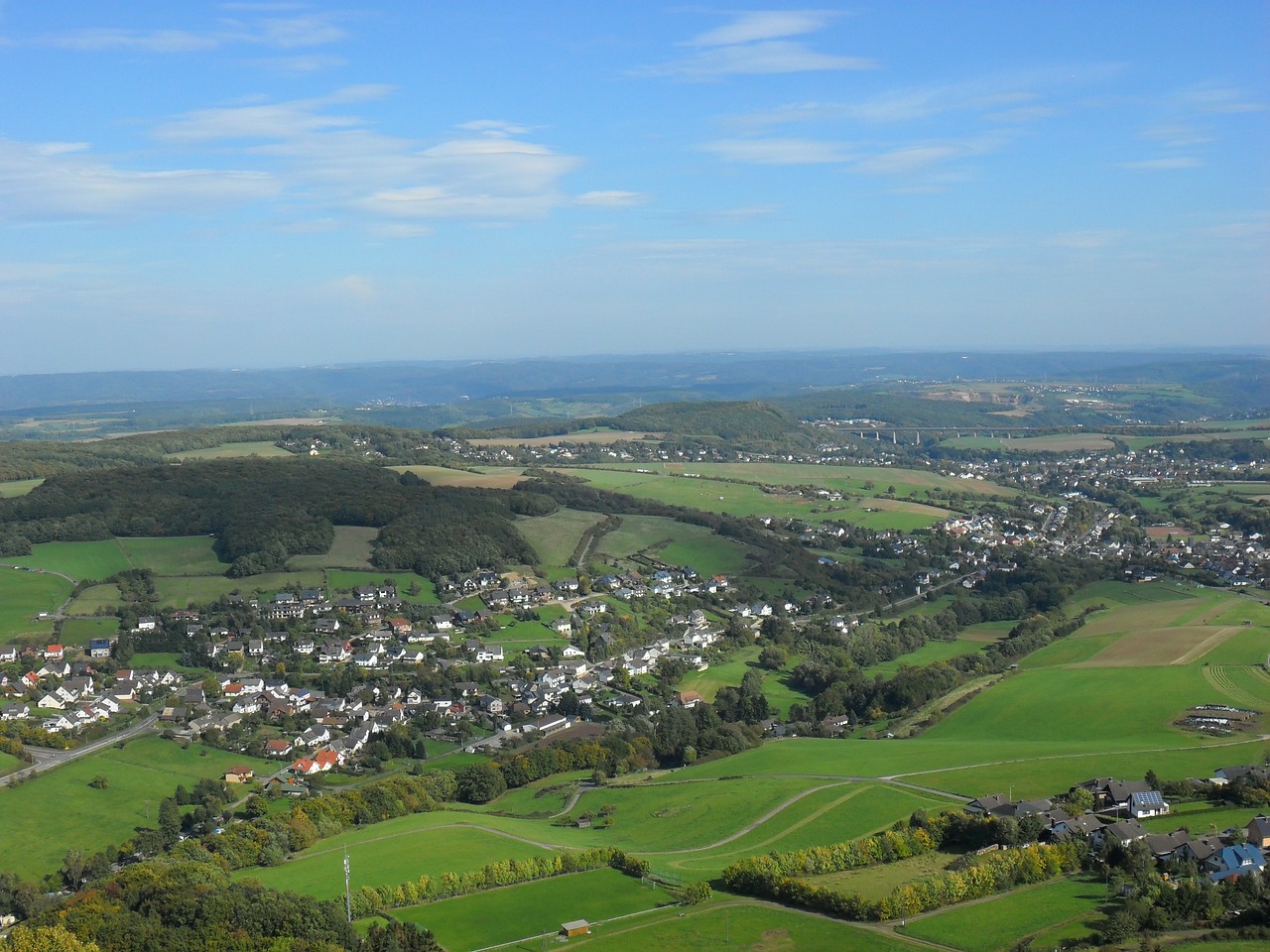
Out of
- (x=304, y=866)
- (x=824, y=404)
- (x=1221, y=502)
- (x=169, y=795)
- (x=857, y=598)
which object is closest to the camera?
(x=304, y=866)

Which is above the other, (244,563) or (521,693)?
(244,563)

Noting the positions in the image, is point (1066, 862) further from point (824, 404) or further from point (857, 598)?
point (824, 404)

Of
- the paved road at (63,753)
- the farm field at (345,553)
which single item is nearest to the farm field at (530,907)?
the paved road at (63,753)

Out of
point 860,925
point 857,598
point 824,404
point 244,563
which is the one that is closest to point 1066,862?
point 860,925

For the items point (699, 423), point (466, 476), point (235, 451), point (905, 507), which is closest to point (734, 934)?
point (466, 476)

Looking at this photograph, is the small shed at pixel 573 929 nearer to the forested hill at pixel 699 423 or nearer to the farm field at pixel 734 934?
the farm field at pixel 734 934
